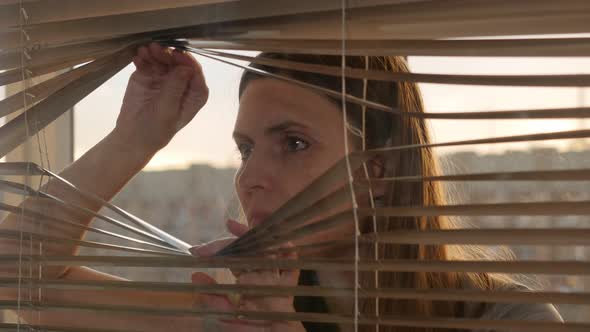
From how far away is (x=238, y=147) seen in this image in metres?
0.88

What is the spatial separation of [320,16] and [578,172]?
0.32 metres

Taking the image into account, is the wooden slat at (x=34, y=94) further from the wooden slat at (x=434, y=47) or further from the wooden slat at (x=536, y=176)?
the wooden slat at (x=536, y=176)

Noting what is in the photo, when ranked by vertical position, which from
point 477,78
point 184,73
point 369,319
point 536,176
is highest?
point 184,73

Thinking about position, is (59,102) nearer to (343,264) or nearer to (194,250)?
(194,250)

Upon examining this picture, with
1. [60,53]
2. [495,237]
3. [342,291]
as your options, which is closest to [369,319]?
[342,291]

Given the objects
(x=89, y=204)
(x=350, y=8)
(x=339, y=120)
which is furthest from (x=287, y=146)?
(x=89, y=204)

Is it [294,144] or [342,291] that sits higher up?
[294,144]

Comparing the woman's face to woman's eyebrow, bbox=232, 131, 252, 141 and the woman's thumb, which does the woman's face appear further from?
the woman's thumb

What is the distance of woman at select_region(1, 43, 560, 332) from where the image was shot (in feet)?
2.66

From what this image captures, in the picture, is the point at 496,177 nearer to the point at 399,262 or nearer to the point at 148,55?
the point at 399,262

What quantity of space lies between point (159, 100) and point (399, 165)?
35cm

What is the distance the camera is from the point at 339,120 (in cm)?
84

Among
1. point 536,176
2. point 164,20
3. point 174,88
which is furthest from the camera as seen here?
point 174,88

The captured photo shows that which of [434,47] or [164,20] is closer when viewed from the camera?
[434,47]
